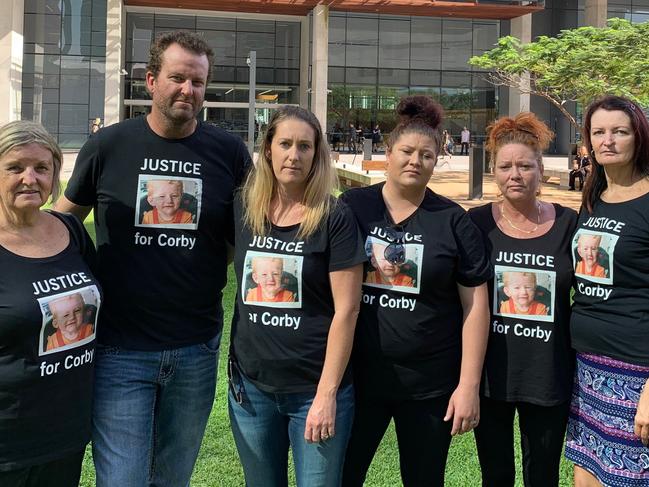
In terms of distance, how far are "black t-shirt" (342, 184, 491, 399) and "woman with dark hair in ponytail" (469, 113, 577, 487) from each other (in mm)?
231

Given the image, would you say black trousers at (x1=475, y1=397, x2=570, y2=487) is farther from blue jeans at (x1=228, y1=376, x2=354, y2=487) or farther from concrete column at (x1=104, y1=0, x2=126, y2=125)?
concrete column at (x1=104, y1=0, x2=126, y2=125)

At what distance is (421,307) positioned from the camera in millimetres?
2918

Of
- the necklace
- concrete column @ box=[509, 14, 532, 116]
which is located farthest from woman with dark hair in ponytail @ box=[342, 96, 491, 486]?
concrete column @ box=[509, 14, 532, 116]

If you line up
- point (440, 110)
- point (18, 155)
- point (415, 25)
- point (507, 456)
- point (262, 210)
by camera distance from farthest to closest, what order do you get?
point (415, 25) < point (507, 456) < point (440, 110) < point (262, 210) < point (18, 155)

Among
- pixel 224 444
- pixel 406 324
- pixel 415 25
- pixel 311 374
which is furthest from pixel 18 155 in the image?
pixel 415 25

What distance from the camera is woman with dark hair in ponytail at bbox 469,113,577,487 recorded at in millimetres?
3084

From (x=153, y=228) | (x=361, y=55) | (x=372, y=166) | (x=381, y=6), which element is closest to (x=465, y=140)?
(x=361, y=55)

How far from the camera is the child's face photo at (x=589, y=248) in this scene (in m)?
2.97

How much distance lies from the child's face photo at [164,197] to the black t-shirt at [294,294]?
16.9 inches

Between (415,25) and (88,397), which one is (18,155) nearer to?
(88,397)

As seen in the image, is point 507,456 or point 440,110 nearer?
point 440,110

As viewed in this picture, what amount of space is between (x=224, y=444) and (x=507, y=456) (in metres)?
2.26

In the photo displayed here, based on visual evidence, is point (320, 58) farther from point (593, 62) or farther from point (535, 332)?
point (535, 332)

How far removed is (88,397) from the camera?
8.76 ft
